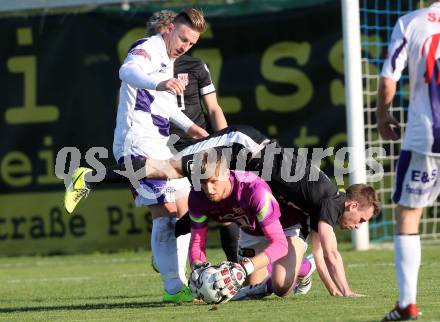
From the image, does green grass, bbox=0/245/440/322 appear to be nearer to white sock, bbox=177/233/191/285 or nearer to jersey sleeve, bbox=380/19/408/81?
white sock, bbox=177/233/191/285

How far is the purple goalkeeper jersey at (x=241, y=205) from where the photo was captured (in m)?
6.52

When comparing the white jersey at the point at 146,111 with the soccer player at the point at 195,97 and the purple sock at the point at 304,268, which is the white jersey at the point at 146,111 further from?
the purple sock at the point at 304,268

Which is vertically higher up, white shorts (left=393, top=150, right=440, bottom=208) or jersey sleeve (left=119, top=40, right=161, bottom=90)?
jersey sleeve (left=119, top=40, right=161, bottom=90)

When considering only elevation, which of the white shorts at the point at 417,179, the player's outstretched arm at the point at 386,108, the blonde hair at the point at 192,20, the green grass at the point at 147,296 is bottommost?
the green grass at the point at 147,296

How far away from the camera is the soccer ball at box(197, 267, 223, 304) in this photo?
6.28 meters

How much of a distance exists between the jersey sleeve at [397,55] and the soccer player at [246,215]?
58.5 inches

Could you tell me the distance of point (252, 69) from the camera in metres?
12.5

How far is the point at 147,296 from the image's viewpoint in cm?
780

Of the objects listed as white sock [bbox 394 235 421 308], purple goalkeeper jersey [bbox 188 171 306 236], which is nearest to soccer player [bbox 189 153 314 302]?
purple goalkeeper jersey [bbox 188 171 306 236]

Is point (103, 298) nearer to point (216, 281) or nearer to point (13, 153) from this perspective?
point (216, 281)

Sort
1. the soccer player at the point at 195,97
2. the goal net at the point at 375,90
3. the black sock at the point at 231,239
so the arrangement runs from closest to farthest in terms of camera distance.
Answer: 1. the black sock at the point at 231,239
2. the soccer player at the point at 195,97
3. the goal net at the point at 375,90

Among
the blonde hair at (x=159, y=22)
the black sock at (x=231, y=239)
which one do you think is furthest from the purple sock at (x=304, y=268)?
the blonde hair at (x=159, y=22)

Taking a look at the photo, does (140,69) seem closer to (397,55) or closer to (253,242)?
(253,242)

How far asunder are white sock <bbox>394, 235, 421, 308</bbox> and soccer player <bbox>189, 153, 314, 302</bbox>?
1211 mm
